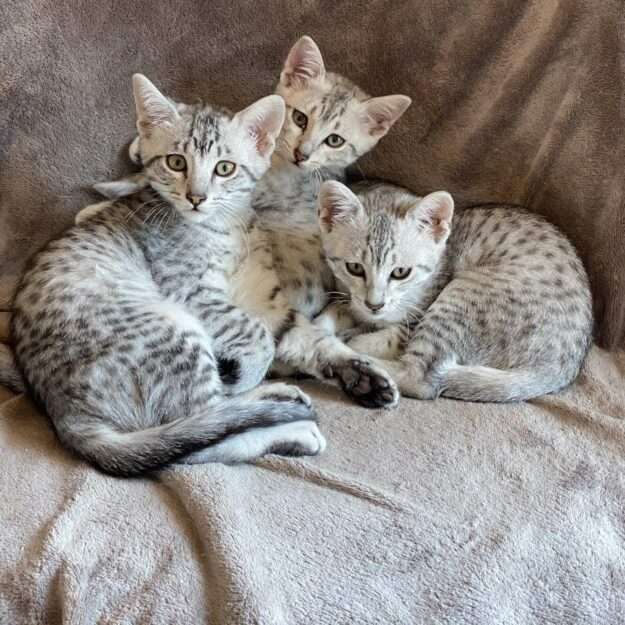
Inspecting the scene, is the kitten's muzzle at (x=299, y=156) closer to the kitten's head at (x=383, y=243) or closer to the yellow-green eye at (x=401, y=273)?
the kitten's head at (x=383, y=243)

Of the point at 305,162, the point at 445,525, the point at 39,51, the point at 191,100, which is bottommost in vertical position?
the point at 445,525

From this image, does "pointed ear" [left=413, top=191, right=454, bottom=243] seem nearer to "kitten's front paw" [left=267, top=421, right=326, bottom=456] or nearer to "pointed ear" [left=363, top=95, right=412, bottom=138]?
"pointed ear" [left=363, top=95, right=412, bottom=138]

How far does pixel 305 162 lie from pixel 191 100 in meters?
0.38

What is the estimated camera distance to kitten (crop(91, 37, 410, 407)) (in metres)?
1.88

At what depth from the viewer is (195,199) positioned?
1764 mm

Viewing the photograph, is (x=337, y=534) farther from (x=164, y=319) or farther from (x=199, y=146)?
(x=199, y=146)

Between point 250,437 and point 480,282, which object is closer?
point 250,437

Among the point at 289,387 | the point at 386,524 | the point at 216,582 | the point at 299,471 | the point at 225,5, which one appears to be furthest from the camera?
the point at 225,5

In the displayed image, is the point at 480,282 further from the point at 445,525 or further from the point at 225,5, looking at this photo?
the point at 225,5

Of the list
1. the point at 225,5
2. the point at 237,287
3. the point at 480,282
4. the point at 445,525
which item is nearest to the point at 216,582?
the point at 445,525

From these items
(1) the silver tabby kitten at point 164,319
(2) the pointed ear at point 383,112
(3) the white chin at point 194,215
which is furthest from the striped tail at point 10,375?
(2) the pointed ear at point 383,112

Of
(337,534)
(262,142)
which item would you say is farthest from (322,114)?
(337,534)

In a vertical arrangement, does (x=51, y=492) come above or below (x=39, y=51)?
below

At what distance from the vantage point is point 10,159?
188 cm
